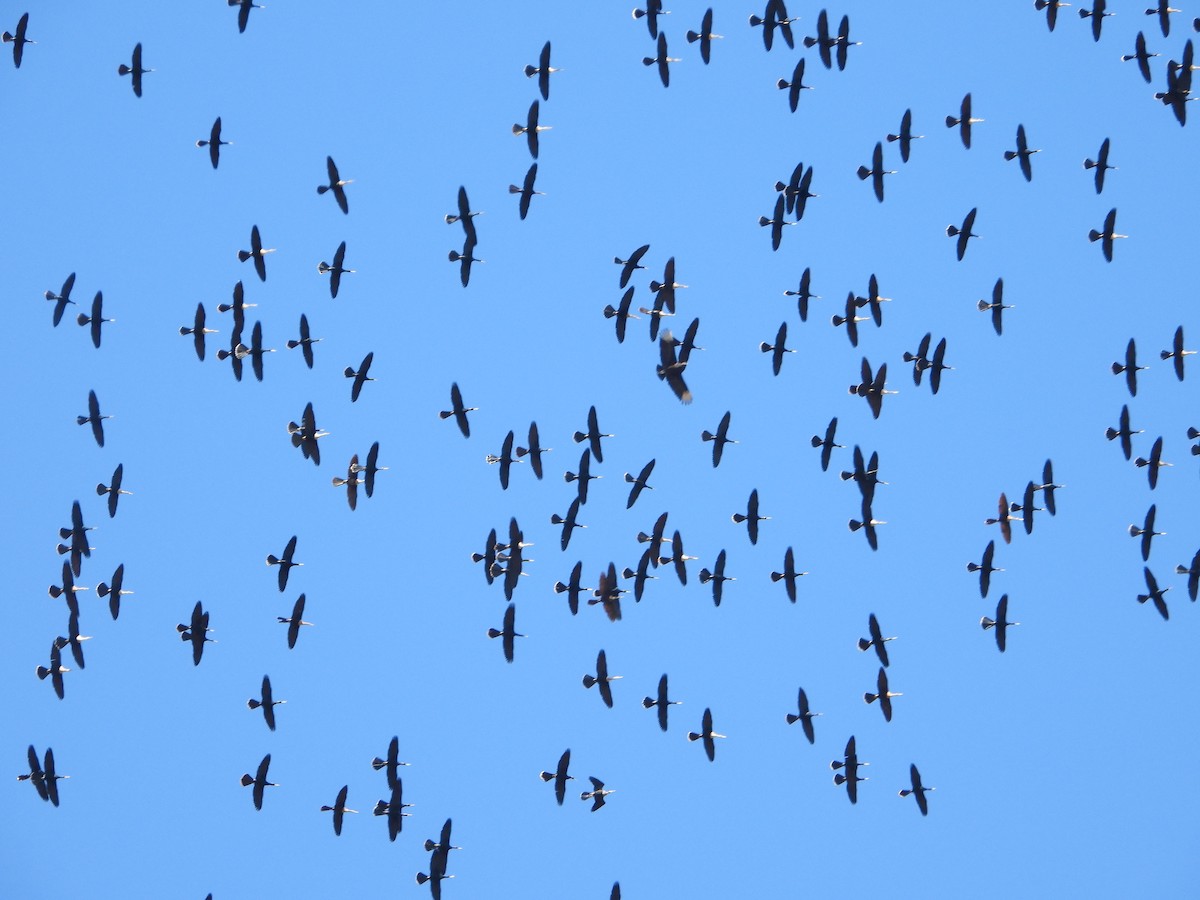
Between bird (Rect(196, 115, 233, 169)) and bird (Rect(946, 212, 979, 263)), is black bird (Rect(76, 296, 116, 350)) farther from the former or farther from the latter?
bird (Rect(946, 212, 979, 263))

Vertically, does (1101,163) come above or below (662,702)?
above

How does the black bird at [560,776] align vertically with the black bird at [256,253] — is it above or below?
below

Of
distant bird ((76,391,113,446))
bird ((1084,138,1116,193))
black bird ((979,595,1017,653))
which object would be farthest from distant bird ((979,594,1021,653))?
distant bird ((76,391,113,446))

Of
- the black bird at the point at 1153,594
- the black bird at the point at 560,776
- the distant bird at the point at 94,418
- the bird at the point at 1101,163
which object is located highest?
the bird at the point at 1101,163

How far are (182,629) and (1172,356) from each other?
2469cm

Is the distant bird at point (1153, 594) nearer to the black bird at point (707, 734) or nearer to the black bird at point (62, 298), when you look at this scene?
the black bird at point (707, 734)

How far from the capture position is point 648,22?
48062 millimetres

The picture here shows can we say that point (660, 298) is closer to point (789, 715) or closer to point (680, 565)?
point (680, 565)

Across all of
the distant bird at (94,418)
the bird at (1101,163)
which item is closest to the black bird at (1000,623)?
the bird at (1101,163)

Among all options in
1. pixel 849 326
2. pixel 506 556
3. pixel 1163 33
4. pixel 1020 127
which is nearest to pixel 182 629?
pixel 506 556

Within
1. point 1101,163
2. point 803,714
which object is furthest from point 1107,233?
point 803,714

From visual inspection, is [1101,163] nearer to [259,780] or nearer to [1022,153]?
[1022,153]

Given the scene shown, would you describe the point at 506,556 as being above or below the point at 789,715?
above

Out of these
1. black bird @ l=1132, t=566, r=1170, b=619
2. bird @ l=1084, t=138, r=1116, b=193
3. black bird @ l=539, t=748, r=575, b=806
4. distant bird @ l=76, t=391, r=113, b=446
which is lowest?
black bird @ l=539, t=748, r=575, b=806
